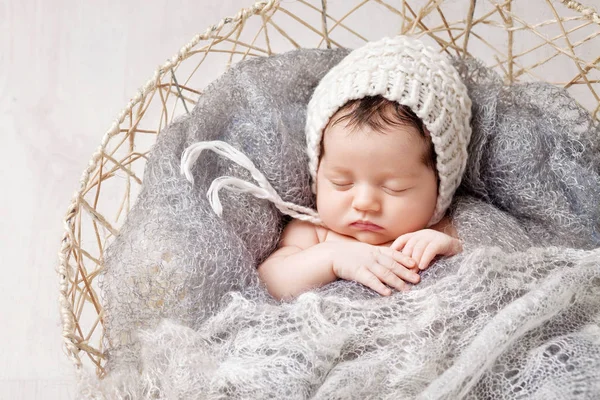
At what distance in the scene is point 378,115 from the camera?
3.93ft

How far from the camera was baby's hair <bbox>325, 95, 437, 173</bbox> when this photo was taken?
1192 mm

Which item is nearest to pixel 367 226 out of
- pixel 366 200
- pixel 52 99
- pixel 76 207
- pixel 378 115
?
pixel 366 200

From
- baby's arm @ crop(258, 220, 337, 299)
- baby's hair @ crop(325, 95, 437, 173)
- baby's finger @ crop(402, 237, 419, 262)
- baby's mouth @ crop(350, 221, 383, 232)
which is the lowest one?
baby's arm @ crop(258, 220, 337, 299)

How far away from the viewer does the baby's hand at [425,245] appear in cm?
117

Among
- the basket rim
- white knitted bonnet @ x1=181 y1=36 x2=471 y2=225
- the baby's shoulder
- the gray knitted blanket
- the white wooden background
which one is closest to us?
the gray knitted blanket

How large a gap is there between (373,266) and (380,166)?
0.50 ft

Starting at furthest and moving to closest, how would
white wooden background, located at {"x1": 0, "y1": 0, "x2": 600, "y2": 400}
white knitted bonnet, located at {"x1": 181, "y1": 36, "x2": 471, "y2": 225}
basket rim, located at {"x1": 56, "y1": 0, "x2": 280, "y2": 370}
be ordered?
white wooden background, located at {"x1": 0, "y1": 0, "x2": 600, "y2": 400}, white knitted bonnet, located at {"x1": 181, "y1": 36, "x2": 471, "y2": 225}, basket rim, located at {"x1": 56, "y1": 0, "x2": 280, "y2": 370}

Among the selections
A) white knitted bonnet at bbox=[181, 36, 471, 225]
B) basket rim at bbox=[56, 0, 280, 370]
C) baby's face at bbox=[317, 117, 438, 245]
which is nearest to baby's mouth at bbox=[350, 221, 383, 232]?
baby's face at bbox=[317, 117, 438, 245]

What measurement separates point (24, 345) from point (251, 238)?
70 cm

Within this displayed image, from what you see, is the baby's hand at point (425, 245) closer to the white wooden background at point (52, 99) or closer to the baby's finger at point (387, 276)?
the baby's finger at point (387, 276)

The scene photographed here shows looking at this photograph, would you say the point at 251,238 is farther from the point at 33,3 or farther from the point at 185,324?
the point at 33,3

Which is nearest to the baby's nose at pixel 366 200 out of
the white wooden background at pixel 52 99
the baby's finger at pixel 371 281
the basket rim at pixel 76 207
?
the baby's finger at pixel 371 281

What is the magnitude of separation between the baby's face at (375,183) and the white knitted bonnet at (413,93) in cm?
2

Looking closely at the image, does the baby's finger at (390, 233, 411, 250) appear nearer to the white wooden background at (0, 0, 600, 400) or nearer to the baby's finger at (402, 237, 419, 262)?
the baby's finger at (402, 237, 419, 262)
